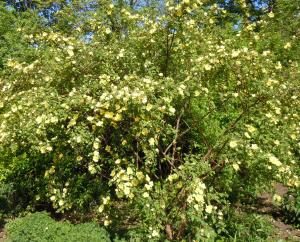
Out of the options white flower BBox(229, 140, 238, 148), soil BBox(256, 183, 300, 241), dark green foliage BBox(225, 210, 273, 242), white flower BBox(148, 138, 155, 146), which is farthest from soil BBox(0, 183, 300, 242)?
white flower BBox(148, 138, 155, 146)

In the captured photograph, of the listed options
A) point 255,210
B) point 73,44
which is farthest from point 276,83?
point 255,210

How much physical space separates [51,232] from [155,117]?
67.8 inches

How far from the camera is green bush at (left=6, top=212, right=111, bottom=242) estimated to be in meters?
4.39

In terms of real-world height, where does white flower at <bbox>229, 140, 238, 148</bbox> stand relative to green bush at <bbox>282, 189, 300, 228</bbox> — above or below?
above

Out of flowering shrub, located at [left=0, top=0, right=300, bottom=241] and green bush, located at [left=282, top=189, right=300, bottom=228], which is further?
green bush, located at [left=282, top=189, right=300, bottom=228]

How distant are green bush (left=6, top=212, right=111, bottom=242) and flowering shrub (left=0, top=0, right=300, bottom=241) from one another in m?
0.24

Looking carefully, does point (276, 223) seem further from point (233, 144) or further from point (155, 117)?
point (155, 117)

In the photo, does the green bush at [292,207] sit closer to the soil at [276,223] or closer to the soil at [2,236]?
the soil at [276,223]

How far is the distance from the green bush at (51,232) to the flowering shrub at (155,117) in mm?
236

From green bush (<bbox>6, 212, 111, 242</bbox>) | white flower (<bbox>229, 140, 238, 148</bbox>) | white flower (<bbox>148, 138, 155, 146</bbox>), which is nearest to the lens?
white flower (<bbox>229, 140, 238, 148</bbox>)

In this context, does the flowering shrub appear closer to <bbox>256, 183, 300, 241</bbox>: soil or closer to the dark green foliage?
the dark green foliage

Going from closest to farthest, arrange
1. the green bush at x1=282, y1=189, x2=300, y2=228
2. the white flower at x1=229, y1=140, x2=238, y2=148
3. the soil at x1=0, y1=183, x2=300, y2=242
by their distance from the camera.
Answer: the white flower at x1=229, y1=140, x2=238, y2=148 < the soil at x1=0, y1=183, x2=300, y2=242 < the green bush at x1=282, y1=189, x2=300, y2=228

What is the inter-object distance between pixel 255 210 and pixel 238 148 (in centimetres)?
258

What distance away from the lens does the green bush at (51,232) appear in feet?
14.4
